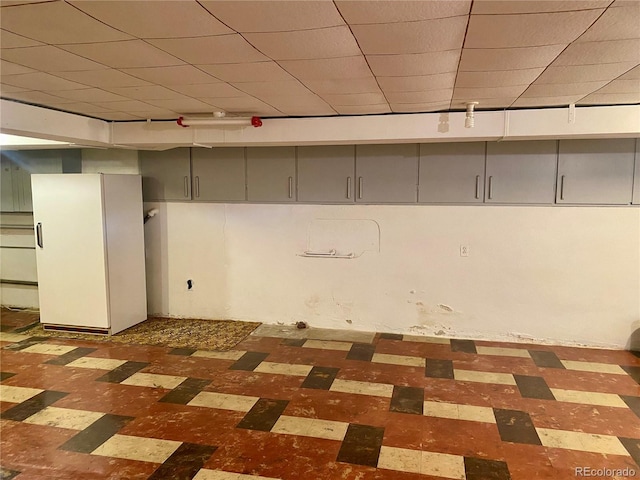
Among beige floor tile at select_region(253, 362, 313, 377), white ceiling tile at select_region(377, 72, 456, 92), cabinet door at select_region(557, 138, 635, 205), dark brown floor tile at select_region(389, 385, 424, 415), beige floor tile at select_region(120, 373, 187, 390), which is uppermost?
white ceiling tile at select_region(377, 72, 456, 92)

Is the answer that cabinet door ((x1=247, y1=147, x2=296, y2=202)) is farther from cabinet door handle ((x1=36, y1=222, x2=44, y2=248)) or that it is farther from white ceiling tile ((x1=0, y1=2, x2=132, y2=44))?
white ceiling tile ((x1=0, y1=2, x2=132, y2=44))

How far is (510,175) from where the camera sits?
442 cm

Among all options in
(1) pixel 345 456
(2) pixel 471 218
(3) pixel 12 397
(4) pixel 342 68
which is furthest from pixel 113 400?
(2) pixel 471 218

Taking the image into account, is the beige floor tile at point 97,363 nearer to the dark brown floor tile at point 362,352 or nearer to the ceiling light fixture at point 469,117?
the dark brown floor tile at point 362,352

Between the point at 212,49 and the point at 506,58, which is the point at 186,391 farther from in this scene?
the point at 506,58

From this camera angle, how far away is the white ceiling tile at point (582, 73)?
8.14 ft

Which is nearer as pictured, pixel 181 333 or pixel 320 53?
pixel 320 53

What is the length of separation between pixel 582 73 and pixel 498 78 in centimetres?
47

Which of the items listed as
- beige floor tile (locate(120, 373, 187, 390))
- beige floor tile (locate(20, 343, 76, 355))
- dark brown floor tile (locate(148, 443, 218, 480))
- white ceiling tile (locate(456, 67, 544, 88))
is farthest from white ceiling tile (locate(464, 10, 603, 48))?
beige floor tile (locate(20, 343, 76, 355))

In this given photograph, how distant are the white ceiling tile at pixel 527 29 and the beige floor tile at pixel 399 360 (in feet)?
9.32

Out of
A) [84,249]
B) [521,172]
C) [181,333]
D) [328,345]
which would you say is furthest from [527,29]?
[84,249]

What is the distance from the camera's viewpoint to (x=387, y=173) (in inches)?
185

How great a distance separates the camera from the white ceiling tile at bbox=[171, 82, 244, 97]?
2920 millimetres

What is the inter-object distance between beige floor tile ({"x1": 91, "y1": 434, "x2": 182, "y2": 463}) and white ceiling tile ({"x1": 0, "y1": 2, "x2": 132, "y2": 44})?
2345 mm
